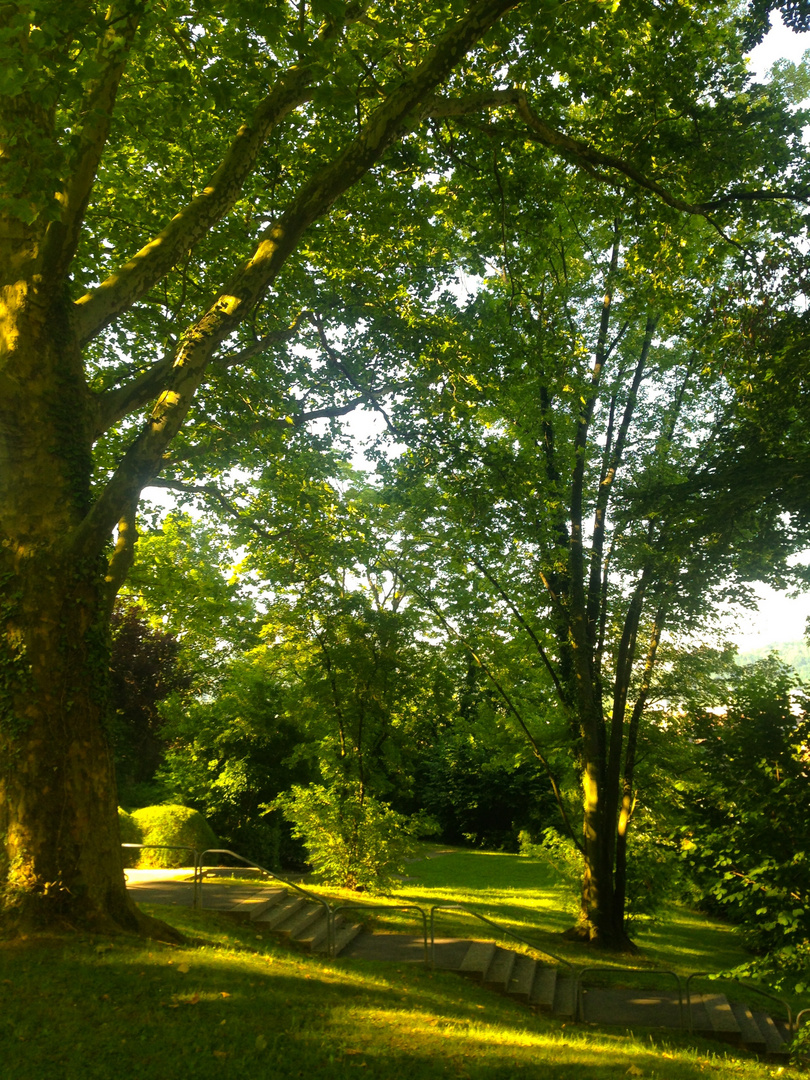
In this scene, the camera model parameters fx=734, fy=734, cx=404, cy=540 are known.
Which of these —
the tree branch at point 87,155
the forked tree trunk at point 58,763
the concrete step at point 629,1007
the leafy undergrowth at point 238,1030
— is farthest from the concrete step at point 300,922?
the tree branch at point 87,155

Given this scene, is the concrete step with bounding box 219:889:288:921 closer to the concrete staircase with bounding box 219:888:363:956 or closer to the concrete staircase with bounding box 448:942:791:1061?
the concrete staircase with bounding box 219:888:363:956

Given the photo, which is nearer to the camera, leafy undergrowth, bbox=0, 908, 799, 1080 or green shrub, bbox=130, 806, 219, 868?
leafy undergrowth, bbox=0, 908, 799, 1080

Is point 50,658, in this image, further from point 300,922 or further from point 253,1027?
point 300,922

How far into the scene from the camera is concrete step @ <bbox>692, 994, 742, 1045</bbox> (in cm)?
1012

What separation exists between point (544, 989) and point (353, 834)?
463 cm

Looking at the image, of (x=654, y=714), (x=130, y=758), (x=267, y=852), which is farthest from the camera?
(x=130, y=758)

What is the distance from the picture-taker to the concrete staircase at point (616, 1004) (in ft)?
33.1

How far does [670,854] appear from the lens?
46.7 ft

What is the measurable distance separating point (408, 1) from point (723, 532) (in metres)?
8.31

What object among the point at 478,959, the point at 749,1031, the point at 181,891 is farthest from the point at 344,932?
the point at 749,1031

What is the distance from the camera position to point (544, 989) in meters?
10.7

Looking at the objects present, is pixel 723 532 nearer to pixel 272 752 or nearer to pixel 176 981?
pixel 176 981

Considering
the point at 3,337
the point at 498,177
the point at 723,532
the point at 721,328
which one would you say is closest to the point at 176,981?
the point at 3,337

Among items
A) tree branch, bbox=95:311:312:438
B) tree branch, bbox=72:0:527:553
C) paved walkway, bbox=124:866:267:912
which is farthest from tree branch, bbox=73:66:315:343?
paved walkway, bbox=124:866:267:912
